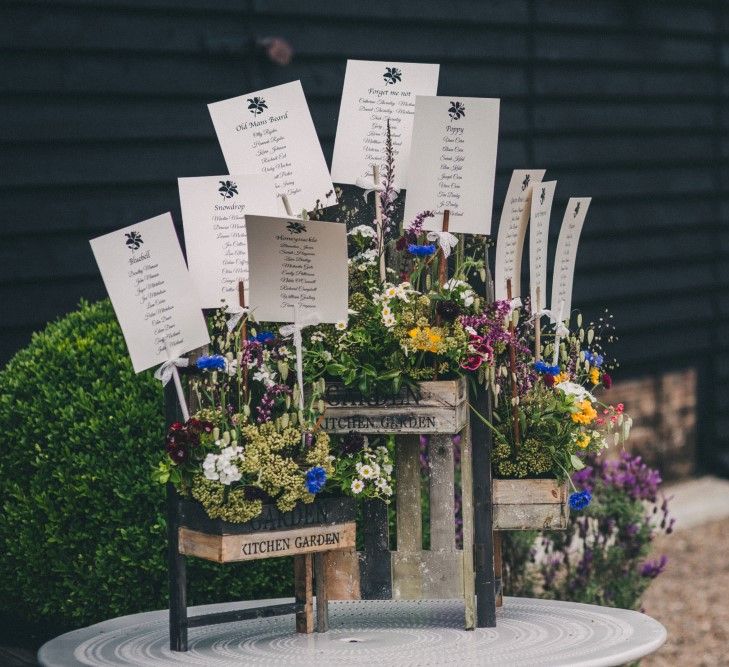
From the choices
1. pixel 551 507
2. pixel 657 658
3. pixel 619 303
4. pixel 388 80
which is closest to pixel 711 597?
pixel 657 658

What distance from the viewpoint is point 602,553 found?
5164mm

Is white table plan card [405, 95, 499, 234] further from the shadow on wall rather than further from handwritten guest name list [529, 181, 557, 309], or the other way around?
the shadow on wall

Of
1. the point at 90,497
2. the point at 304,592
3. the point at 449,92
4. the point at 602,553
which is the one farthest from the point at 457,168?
the point at 449,92

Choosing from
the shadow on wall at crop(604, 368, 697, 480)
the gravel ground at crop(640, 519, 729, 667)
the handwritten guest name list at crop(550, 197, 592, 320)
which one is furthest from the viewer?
the shadow on wall at crop(604, 368, 697, 480)

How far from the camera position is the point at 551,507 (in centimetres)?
335

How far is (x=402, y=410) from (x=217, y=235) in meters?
0.59

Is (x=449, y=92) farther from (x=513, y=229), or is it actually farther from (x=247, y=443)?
(x=247, y=443)

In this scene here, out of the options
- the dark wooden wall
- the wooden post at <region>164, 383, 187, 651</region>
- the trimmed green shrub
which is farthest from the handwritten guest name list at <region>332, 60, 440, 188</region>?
the dark wooden wall

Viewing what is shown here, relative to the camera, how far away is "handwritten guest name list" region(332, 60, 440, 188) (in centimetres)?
343

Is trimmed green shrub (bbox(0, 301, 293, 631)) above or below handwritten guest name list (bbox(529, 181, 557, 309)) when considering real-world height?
below

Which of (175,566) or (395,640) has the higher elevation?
(175,566)

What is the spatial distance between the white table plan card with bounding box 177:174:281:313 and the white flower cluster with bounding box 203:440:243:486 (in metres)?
0.36

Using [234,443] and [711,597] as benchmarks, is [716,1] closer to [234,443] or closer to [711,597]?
[711,597]

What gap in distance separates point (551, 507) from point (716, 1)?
6057 millimetres
